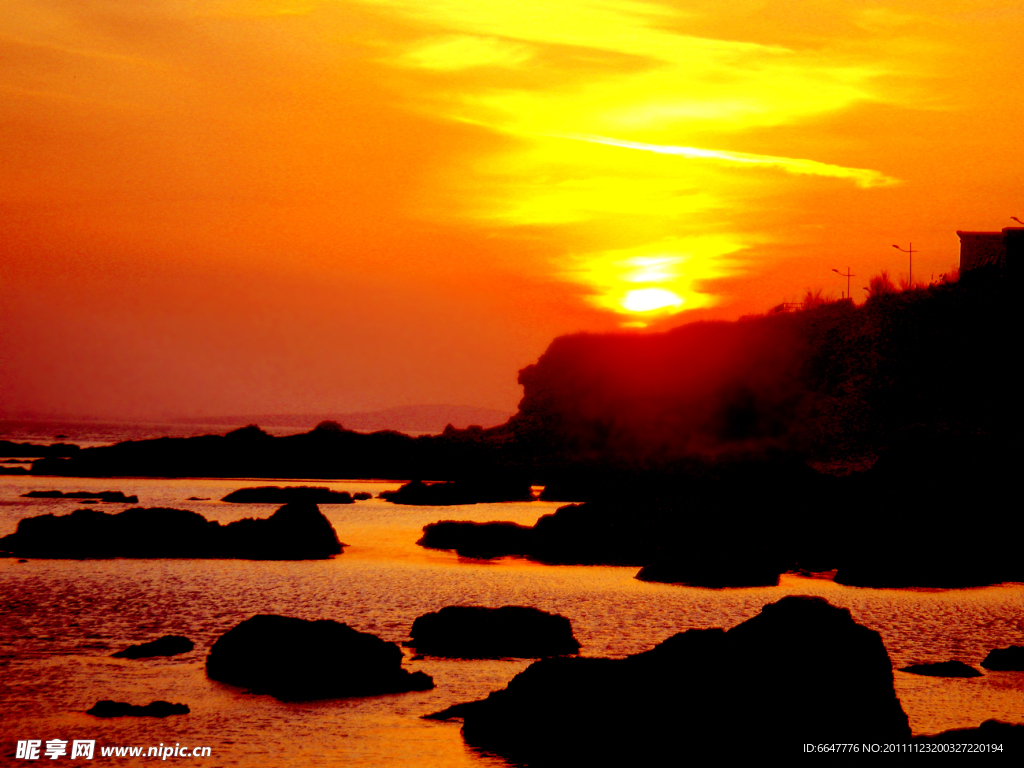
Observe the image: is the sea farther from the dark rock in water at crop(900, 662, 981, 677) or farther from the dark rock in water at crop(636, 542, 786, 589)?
the dark rock in water at crop(636, 542, 786, 589)

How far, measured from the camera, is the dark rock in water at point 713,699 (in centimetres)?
936

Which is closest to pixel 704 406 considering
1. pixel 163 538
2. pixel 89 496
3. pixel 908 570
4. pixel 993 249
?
pixel 993 249

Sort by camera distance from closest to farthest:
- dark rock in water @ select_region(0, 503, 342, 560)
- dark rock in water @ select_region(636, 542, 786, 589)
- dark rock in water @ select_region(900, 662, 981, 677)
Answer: dark rock in water @ select_region(900, 662, 981, 677) → dark rock in water @ select_region(636, 542, 786, 589) → dark rock in water @ select_region(0, 503, 342, 560)

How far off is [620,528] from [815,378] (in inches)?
1554

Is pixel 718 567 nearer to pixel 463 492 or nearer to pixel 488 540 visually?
pixel 488 540

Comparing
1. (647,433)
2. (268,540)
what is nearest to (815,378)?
(647,433)

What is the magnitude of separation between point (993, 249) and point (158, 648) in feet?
185

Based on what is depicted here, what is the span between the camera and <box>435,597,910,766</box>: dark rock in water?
368 inches

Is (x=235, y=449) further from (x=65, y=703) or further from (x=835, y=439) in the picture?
(x=65, y=703)

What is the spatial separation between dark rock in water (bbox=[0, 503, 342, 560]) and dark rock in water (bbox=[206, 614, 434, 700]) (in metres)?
14.3

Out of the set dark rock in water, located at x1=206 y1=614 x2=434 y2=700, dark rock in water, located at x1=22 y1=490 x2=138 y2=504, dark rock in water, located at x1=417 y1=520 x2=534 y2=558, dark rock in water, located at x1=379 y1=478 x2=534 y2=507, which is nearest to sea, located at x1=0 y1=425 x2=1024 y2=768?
dark rock in water, located at x1=206 y1=614 x2=434 y2=700

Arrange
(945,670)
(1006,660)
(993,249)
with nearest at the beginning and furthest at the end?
(945,670) < (1006,660) < (993,249)

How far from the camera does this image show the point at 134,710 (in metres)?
Result: 10.8

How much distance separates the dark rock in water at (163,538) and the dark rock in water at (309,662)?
14299mm
